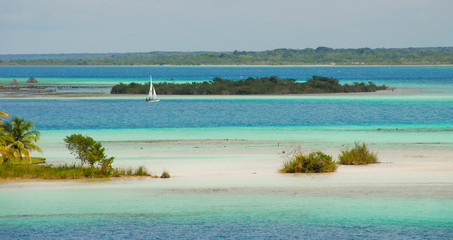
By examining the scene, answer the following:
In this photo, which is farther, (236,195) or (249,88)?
(249,88)

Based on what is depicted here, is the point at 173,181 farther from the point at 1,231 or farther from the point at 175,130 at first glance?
the point at 175,130

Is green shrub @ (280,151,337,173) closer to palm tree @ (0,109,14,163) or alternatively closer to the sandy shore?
the sandy shore

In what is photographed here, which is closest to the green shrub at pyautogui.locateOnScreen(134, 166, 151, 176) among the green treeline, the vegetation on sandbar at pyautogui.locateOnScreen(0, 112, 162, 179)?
the vegetation on sandbar at pyautogui.locateOnScreen(0, 112, 162, 179)

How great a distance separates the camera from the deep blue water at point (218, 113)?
4647 cm

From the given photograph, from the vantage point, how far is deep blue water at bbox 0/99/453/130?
46469 millimetres

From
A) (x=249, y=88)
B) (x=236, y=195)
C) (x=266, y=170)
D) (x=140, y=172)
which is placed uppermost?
(x=249, y=88)

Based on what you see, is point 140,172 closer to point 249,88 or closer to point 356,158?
point 356,158

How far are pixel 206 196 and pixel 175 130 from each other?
22871 mm

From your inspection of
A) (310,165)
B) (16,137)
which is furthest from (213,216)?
(16,137)

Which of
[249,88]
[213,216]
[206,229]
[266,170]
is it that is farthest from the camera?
[249,88]

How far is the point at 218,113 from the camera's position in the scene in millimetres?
55500

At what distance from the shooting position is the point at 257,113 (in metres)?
55.9

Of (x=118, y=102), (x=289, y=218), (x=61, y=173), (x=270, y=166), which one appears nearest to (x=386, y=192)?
(x=289, y=218)

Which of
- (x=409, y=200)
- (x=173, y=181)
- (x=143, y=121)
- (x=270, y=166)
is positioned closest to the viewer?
(x=409, y=200)
